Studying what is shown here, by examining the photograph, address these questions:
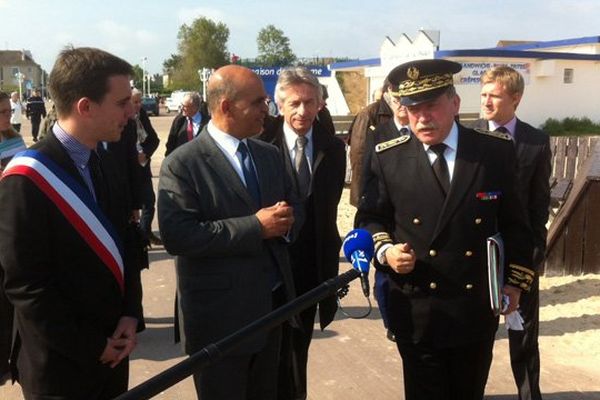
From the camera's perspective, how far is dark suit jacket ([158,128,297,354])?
8.42 ft

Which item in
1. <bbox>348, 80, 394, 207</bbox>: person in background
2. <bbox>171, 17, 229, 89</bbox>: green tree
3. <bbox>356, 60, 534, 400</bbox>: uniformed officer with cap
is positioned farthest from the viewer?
<bbox>171, 17, 229, 89</bbox>: green tree

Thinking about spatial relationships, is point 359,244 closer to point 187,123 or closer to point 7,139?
point 7,139

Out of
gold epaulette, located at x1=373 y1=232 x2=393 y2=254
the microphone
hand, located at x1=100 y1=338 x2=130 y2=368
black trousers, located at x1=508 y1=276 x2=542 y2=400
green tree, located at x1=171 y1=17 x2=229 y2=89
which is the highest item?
green tree, located at x1=171 y1=17 x2=229 y2=89

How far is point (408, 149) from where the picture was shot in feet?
9.36

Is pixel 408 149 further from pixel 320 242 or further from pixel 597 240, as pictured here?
pixel 597 240

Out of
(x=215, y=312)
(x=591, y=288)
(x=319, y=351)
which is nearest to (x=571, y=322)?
(x=591, y=288)

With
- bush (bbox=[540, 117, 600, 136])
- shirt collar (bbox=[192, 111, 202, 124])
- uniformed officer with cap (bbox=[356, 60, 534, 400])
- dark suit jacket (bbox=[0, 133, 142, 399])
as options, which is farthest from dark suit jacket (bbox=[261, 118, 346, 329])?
bush (bbox=[540, 117, 600, 136])

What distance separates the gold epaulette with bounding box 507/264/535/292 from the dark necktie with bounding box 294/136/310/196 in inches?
54.2

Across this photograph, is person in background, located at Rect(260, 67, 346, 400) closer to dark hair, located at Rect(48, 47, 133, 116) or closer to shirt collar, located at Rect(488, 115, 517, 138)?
shirt collar, located at Rect(488, 115, 517, 138)

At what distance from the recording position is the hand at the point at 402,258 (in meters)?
2.62

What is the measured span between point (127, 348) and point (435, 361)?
53.1 inches

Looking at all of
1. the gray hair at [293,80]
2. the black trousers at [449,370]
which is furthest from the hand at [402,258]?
the gray hair at [293,80]

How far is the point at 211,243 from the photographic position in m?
2.54

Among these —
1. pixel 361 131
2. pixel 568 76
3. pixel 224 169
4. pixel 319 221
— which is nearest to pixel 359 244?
pixel 224 169
